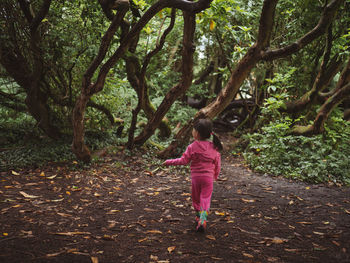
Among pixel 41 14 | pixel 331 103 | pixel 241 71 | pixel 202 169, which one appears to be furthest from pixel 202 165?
pixel 331 103

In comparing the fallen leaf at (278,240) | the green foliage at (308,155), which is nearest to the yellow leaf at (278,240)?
the fallen leaf at (278,240)

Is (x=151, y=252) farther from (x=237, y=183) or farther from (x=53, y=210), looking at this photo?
(x=237, y=183)

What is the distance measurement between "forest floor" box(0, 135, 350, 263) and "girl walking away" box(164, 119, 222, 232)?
30 centimetres

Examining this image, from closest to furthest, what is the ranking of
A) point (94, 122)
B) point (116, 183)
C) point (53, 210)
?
point (53, 210)
point (116, 183)
point (94, 122)

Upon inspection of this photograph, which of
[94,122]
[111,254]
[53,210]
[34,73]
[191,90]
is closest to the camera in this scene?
[111,254]

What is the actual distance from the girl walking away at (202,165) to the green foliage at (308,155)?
11.0ft

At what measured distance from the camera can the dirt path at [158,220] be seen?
2564mm

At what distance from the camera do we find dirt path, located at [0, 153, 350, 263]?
8.41 ft

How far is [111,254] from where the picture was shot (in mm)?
2520

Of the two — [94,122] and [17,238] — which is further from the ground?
[94,122]

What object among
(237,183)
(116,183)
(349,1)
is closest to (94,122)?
(116,183)

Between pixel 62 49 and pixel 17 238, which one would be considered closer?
pixel 17 238

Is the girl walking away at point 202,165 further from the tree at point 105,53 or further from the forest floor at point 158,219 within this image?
the tree at point 105,53

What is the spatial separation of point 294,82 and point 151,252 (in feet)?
24.4
